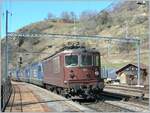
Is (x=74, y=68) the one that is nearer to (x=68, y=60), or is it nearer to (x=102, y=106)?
(x=68, y=60)

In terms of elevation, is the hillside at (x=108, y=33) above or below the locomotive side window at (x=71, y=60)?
above

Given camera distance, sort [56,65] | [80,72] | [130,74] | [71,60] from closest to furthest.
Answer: [80,72]
[71,60]
[56,65]
[130,74]

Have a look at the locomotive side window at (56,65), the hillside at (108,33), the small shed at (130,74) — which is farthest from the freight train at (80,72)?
the hillside at (108,33)

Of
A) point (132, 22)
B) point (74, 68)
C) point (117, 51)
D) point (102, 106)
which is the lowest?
point (102, 106)

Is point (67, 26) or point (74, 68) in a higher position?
point (67, 26)

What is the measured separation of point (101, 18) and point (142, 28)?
31137 mm

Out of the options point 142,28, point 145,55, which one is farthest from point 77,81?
point 142,28

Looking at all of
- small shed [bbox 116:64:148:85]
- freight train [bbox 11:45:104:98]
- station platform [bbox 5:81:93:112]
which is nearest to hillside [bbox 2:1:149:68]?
small shed [bbox 116:64:148:85]

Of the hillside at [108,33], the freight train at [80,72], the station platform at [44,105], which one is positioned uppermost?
the hillside at [108,33]

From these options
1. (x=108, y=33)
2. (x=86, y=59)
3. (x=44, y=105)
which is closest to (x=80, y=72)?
(x=86, y=59)

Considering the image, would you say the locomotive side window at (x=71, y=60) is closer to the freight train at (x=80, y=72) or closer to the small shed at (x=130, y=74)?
→ the freight train at (x=80, y=72)

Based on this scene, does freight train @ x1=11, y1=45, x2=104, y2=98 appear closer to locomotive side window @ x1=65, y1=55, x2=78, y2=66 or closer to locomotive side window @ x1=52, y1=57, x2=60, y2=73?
locomotive side window @ x1=65, y1=55, x2=78, y2=66

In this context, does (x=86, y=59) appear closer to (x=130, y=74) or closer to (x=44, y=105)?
(x=44, y=105)

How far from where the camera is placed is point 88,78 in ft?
83.1
